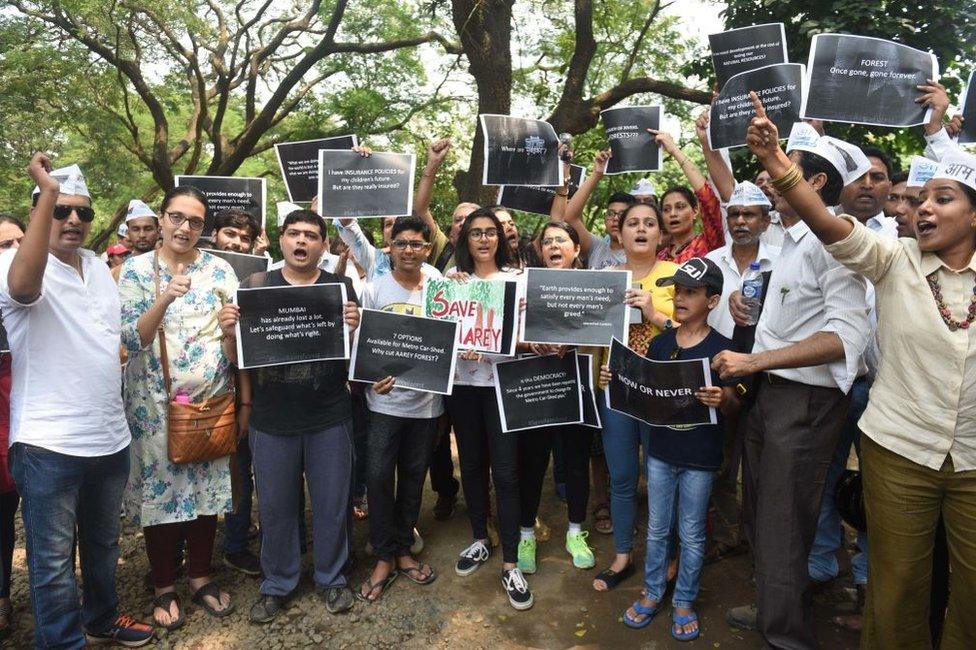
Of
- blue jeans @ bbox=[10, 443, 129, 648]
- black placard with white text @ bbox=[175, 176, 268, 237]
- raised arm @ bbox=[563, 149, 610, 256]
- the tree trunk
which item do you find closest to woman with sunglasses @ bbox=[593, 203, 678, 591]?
raised arm @ bbox=[563, 149, 610, 256]

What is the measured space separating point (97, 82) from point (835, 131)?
13103mm

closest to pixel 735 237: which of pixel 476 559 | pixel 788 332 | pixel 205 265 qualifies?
pixel 788 332

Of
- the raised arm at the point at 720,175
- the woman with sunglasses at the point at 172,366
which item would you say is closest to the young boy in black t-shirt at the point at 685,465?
the raised arm at the point at 720,175

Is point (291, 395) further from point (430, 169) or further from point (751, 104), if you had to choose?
point (751, 104)

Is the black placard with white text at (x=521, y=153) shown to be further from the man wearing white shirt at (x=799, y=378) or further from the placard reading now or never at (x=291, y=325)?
the man wearing white shirt at (x=799, y=378)

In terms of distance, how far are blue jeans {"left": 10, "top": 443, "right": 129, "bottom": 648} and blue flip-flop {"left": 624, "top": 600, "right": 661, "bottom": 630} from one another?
111 inches

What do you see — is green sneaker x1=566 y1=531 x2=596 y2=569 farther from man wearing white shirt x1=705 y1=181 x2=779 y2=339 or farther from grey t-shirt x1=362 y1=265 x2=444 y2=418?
man wearing white shirt x1=705 y1=181 x2=779 y2=339

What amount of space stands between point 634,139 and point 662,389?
2514 millimetres

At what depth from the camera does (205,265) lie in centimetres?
380

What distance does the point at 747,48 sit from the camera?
196 inches

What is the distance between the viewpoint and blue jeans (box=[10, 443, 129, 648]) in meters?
3.06

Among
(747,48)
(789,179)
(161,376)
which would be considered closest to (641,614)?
(789,179)

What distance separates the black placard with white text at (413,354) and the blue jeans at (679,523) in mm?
1276

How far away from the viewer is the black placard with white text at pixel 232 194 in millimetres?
5582
